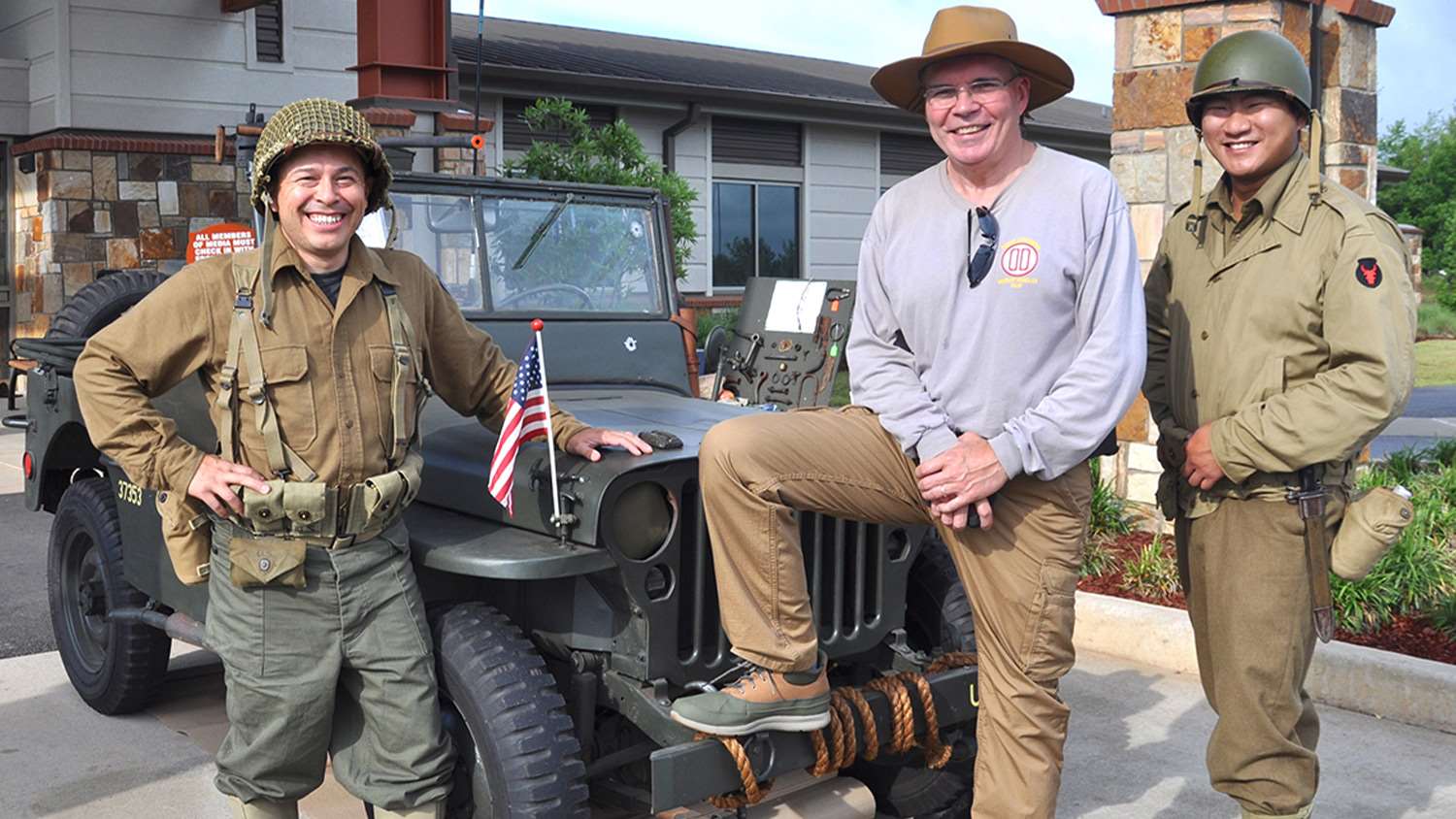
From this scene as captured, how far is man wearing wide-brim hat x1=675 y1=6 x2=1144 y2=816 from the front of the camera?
3.05 meters

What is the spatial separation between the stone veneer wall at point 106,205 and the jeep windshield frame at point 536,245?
9619 millimetres

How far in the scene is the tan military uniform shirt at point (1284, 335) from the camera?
3.19 metres

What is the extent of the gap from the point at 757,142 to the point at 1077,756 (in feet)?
48.2

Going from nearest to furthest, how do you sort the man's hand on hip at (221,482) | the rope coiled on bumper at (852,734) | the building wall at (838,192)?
the man's hand on hip at (221,482) < the rope coiled on bumper at (852,734) < the building wall at (838,192)

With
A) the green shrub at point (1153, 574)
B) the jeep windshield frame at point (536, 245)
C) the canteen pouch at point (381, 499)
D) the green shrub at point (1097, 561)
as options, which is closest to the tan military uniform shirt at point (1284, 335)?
the canteen pouch at point (381, 499)

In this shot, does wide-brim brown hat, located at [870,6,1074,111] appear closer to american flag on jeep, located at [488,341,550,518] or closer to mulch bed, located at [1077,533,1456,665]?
american flag on jeep, located at [488,341,550,518]

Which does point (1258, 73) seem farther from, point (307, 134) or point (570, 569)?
point (307, 134)

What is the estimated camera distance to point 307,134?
3.31 metres

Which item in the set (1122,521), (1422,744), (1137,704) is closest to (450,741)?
(1137,704)

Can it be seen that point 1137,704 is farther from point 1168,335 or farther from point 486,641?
point 486,641

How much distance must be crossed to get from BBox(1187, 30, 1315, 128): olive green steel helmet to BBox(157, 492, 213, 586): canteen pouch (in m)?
2.44

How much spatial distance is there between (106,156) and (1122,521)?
10.5m

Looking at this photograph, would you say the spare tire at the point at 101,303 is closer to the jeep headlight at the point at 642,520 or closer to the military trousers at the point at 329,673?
the military trousers at the point at 329,673

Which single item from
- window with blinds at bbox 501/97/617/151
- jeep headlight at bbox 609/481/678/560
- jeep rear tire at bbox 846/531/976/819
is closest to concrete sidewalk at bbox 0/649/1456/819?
jeep rear tire at bbox 846/531/976/819
